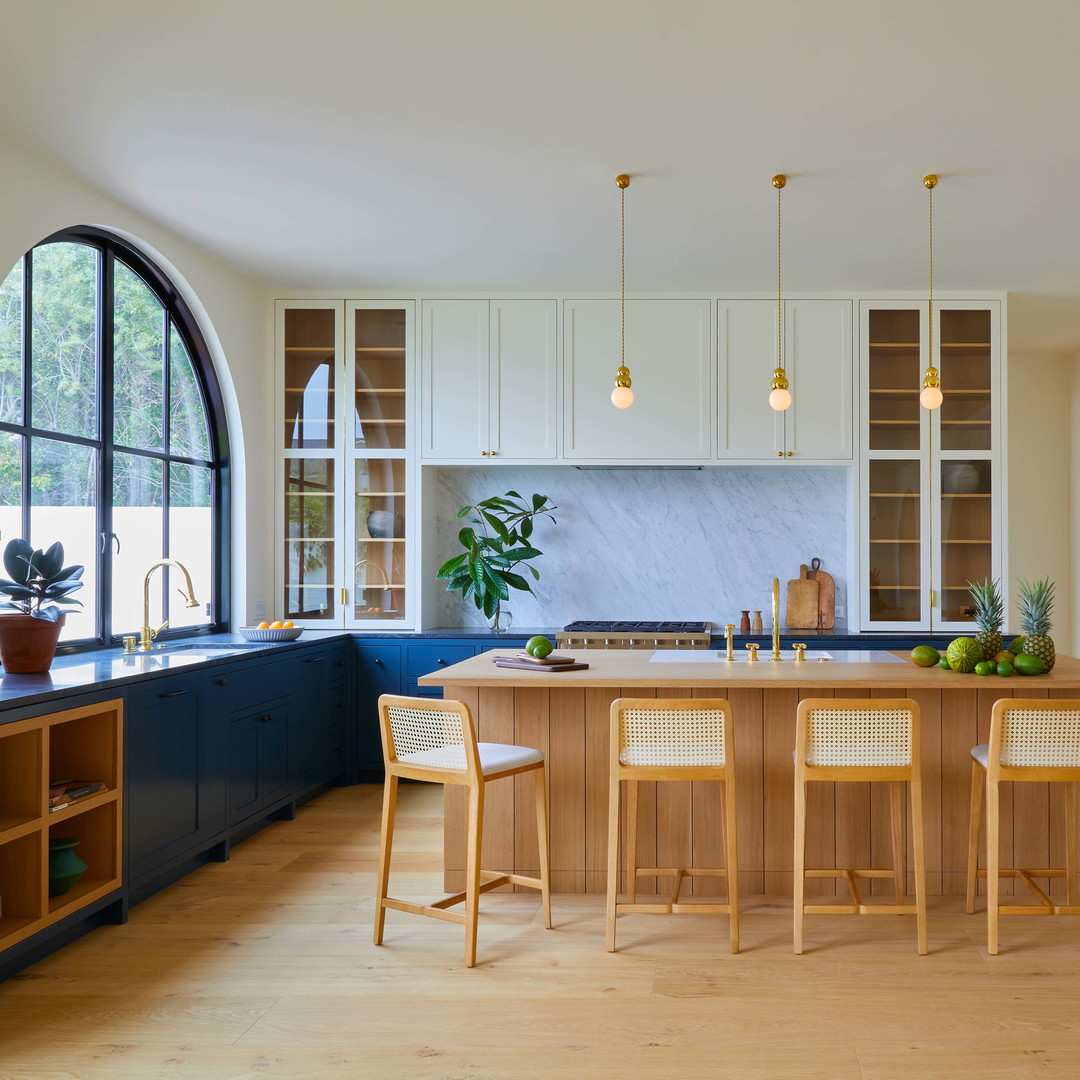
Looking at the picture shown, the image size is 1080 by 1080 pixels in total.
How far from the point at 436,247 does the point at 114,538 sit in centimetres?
209

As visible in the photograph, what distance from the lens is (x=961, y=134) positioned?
3.58 meters

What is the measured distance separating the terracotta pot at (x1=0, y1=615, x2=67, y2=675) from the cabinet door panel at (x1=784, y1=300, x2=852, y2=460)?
13.1 feet

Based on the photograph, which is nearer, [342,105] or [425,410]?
[342,105]

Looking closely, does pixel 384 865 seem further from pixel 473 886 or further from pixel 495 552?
pixel 495 552

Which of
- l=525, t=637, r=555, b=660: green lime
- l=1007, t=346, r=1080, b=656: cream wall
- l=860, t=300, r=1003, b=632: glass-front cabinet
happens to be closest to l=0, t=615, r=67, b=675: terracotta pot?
l=525, t=637, r=555, b=660: green lime

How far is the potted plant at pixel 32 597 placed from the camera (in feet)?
10.7

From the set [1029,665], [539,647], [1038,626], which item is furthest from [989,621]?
[539,647]

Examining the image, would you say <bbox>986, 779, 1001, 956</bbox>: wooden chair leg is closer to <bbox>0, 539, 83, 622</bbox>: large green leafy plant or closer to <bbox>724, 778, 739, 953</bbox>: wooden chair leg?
<bbox>724, 778, 739, 953</bbox>: wooden chair leg

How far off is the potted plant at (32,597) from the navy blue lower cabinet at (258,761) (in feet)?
3.30

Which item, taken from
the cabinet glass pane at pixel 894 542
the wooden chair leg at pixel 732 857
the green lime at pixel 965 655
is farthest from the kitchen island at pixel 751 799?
the cabinet glass pane at pixel 894 542

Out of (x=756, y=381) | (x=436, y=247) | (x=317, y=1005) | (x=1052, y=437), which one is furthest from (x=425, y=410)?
(x=1052, y=437)

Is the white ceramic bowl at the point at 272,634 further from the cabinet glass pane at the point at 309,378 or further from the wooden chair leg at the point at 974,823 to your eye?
the wooden chair leg at the point at 974,823

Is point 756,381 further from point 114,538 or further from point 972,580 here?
point 114,538

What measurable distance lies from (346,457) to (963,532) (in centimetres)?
360
